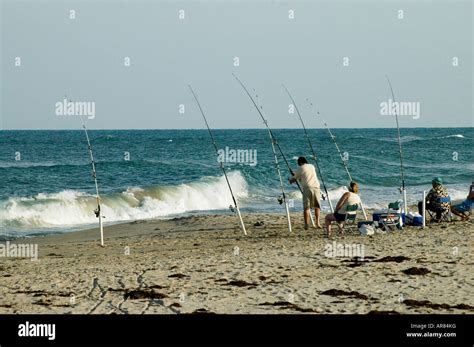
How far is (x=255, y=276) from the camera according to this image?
33.7 ft

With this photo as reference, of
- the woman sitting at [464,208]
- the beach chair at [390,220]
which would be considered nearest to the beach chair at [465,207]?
the woman sitting at [464,208]

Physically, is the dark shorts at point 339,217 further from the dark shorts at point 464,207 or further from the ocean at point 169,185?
the ocean at point 169,185

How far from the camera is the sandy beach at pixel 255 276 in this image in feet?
28.9

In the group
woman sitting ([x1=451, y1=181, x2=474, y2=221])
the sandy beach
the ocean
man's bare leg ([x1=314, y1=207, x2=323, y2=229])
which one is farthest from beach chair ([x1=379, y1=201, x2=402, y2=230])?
the ocean

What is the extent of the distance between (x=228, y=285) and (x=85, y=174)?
88.4ft

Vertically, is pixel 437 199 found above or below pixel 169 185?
above

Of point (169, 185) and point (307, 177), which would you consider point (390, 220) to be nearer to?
point (307, 177)

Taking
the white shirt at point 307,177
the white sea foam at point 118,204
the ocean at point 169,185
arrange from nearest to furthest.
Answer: the white shirt at point 307,177 < the white sea foam at point 118,204 < the ocean at point 169,185

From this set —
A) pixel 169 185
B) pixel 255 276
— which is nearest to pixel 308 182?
pixel 255 276

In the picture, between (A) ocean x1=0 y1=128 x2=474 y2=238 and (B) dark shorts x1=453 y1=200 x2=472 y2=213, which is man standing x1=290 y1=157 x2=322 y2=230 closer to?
(B) dark shorts x1=453 y1=200 x2=472 y2=213

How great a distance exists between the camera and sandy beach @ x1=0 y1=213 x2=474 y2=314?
8.80 m

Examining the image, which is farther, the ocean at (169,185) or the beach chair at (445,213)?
the ocean at (169,185)

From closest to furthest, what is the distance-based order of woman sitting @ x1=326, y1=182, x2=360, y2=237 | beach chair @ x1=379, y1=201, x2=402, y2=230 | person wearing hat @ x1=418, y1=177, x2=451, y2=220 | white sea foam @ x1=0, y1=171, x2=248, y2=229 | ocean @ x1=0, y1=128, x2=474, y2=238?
woman sitting @ x1=326, y1=182, x2=360, y2=237 < beach chair @ x1=379, y1=201, x2=402, y2=230 < person wearing hat @ x1=418, y1=177, x2=451, y2=220 < white sea foam @ x1=0, y1=171, x2=248, y2=229 < ocean @ x1=0, y1=128, x2=474, y2=238
